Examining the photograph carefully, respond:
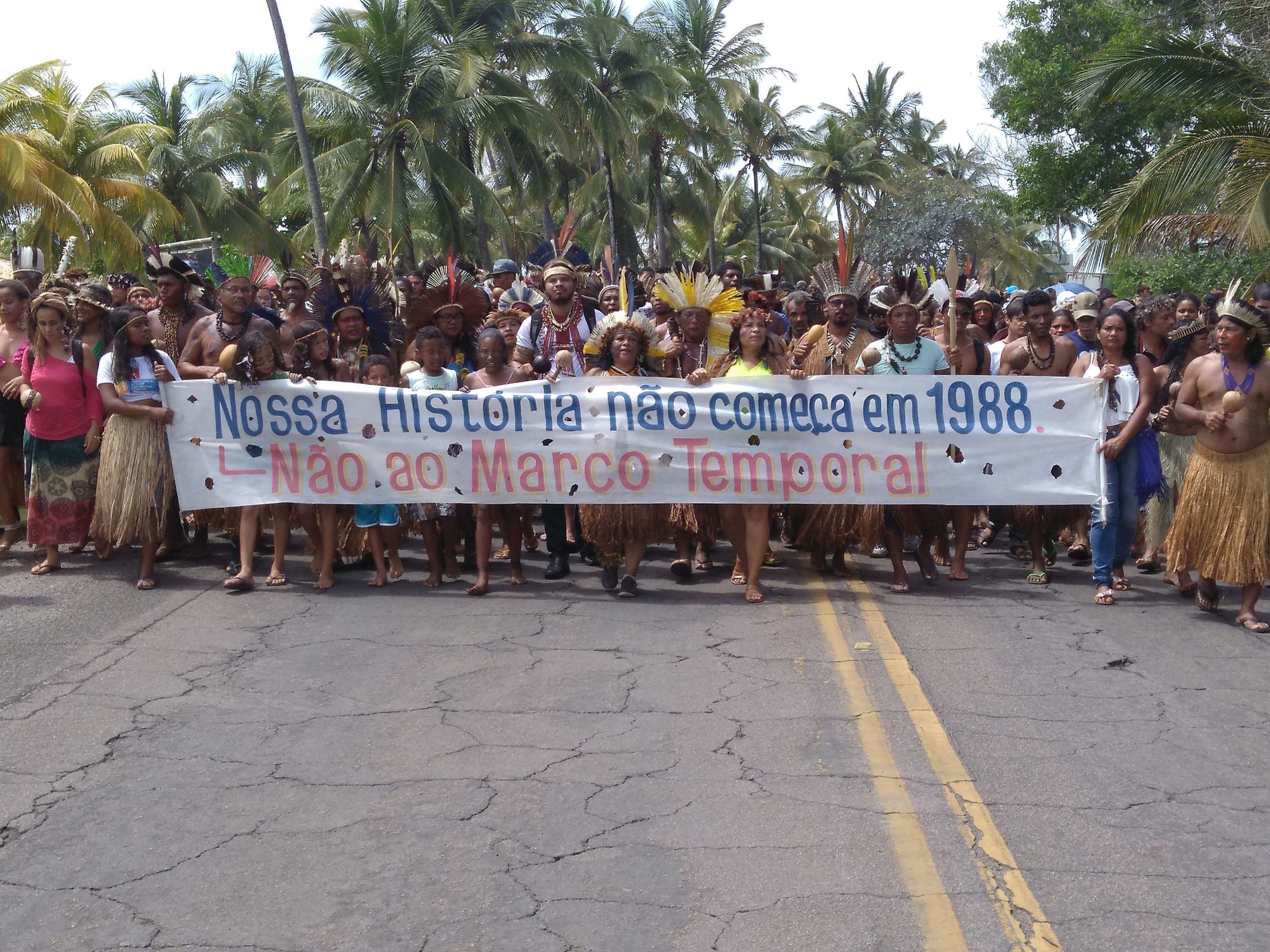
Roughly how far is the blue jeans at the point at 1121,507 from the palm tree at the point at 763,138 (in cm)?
4802

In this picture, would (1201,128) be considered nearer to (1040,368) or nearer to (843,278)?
(1040,368)

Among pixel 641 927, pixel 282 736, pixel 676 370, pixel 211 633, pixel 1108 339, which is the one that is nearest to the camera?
pixel 641 927

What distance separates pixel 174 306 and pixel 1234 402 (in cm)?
719

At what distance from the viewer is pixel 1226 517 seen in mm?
8133

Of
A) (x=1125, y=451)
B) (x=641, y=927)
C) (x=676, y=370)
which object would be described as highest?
(x=676, y=370)

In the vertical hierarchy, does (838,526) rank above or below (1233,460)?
below

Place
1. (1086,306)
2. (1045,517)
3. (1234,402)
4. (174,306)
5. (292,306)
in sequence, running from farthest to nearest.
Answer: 1. (292,306)
2. (1086,306)
3. (174,306)
4. (1045,517)
5. (1234,402)

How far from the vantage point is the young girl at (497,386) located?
947 cm

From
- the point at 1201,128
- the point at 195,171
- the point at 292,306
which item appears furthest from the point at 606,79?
the point at 292,306

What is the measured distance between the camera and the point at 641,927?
412 centimetres

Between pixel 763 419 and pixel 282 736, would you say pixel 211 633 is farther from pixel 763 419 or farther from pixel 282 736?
pixel 763 419

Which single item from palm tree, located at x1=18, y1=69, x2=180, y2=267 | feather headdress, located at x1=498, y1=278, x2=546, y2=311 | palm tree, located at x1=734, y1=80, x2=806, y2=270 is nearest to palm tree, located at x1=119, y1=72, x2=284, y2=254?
palm tree, located at x1=18, y1=69, x2=180, y2=267

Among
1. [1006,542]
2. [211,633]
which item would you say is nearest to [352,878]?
[211,633]

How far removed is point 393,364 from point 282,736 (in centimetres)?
516
